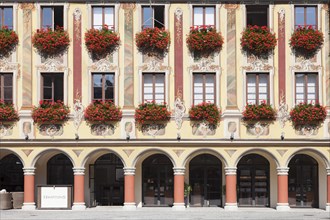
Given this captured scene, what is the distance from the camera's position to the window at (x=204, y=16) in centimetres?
3391

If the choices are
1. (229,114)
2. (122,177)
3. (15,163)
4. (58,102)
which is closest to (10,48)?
(58,102)

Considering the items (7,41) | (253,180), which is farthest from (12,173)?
(253,180)

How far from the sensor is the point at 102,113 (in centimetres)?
3297

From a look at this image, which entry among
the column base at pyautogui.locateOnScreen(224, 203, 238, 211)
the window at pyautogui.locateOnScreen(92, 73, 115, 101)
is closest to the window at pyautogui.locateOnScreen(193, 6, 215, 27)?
the window at pyautogui.locateOnScreen(92, 73, 115, 101)

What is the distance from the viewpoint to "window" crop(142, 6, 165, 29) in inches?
1336

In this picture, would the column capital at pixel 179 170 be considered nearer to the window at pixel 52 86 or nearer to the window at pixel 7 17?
the window at pixel 52 86

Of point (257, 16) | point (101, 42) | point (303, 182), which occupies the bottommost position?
point (303, 182)

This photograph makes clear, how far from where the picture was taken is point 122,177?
1415 inches

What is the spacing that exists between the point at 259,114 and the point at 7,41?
1217cm

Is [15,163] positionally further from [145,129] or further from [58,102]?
[145,129]

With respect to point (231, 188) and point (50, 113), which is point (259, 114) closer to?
point (231, 188)

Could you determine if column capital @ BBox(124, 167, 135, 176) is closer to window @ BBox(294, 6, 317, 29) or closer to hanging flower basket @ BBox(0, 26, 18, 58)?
hanging flower basket @ BBox(0, 26, 18, 58)

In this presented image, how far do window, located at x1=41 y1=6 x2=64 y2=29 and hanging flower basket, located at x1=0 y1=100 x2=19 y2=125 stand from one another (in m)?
4.13

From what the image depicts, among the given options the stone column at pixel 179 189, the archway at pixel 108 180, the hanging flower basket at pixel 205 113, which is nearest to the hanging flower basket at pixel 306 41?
the hanging flower basket at pixel 205 113
